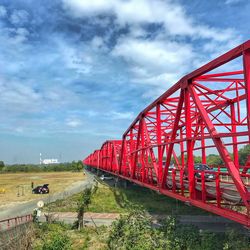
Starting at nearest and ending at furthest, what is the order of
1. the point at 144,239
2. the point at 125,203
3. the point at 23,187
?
the point at 144,239 < the point at 125,203 < the point at 23,187

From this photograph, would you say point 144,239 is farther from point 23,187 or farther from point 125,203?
point 23,187

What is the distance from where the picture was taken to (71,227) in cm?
2495

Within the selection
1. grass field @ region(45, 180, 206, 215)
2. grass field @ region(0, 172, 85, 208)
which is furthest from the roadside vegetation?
grass field @ region(0, 172, 85, 208)

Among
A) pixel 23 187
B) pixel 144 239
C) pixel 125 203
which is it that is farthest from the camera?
pixel 23 187

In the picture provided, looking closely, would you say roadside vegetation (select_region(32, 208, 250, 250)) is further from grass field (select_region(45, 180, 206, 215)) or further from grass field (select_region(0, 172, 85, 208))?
grass field (select_region(0, 172, 85, 208))

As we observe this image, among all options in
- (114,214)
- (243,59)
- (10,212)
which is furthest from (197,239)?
(10,212)

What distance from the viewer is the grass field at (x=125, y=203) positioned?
31.6 m

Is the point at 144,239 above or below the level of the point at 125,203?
above

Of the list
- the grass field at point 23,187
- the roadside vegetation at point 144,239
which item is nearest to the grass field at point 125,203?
the roadside vegetation at point 144,239

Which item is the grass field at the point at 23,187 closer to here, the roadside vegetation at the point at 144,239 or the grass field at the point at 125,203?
the grass field at the point at 125,203

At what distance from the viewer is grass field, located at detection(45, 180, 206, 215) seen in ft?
104

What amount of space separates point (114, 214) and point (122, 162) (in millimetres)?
18465

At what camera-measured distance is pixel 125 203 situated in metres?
34.9

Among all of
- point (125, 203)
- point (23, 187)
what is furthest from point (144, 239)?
point (23, 187)
